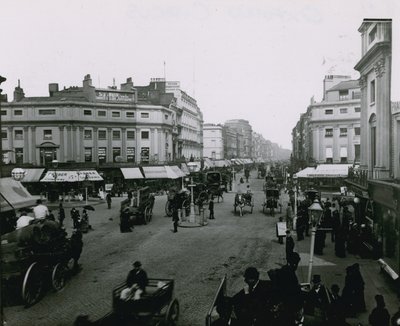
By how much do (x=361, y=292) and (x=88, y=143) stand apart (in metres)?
40.6

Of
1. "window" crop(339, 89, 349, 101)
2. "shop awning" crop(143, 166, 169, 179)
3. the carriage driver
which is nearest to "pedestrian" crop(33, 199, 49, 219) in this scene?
the carriage driver

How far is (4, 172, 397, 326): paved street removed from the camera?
1002cm

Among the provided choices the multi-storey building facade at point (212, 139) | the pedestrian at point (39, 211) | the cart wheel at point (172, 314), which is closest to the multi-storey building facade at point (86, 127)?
the pedestrian at point (39, 211)

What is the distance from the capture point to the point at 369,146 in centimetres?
2536

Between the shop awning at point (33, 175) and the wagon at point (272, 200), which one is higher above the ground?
the shop awning at point (33, 175)

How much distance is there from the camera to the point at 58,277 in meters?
11.4

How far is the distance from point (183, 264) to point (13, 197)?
22.8 ft

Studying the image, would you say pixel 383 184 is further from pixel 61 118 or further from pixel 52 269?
pixel 61 118

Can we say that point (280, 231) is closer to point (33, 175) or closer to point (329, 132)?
point (33, 175)

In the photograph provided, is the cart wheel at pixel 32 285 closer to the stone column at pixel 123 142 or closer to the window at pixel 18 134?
the window at pixel 18 134

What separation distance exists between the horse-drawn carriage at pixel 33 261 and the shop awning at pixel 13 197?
2.62 meters

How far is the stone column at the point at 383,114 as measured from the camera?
21625 millimetres

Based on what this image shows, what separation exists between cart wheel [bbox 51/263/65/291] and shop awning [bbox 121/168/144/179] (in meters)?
34.8

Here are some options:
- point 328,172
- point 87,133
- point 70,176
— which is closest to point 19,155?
point 70,176
